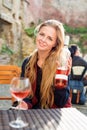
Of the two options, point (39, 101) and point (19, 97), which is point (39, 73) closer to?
Answer: point (39, 101)

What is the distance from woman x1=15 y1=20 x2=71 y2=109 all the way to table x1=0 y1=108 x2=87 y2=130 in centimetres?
16

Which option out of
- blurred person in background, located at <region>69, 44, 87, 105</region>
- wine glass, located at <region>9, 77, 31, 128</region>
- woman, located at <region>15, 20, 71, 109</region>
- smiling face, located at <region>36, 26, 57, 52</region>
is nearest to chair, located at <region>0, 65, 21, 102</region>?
woman, located at <region>15, 20, 71, 109</region>

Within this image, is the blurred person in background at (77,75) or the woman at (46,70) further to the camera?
the blurred person in background at (77,75)

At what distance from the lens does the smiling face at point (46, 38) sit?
1887mm

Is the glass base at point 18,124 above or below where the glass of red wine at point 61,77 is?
below

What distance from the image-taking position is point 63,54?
188 cm

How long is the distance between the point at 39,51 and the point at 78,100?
2.98 m

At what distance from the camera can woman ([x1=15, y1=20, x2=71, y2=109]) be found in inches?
72.7

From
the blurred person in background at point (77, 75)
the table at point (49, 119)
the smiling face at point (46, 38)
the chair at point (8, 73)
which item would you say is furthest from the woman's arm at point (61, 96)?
the blurred person in background at point (77, 75)

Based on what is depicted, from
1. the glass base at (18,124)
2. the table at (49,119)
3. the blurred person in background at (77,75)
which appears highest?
the glass base at (18,124)

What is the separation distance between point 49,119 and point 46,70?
16.8 inches

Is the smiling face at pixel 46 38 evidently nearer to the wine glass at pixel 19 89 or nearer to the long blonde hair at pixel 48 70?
the long blonde hair at pixel 48 70

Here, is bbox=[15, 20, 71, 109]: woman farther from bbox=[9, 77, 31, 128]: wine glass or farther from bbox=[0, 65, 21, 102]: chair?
bbox=[0, 65, 21, 102]: chair

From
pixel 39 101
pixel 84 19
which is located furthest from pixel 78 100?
pixel 84 19
